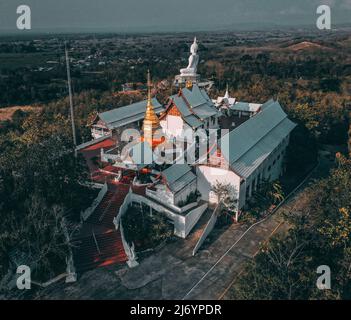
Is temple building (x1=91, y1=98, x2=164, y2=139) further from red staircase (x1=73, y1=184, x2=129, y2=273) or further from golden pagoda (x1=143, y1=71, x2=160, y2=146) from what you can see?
red staircase (x1=73, y1=184, x2=129, y2=273)

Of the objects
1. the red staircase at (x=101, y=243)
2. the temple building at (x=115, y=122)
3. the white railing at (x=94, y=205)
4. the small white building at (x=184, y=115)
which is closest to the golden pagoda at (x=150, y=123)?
the small white building at (x=184, y=115)

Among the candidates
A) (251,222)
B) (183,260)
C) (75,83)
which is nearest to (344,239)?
(251,222)

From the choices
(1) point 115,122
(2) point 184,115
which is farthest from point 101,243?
(1) point 115,122

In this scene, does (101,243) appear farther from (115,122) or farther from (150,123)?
(115,122)

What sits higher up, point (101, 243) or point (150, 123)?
point (150, 123)

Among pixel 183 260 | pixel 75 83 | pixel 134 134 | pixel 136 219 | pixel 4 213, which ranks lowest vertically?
pixel 183 260

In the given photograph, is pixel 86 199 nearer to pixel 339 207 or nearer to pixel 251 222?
pixel 251 222

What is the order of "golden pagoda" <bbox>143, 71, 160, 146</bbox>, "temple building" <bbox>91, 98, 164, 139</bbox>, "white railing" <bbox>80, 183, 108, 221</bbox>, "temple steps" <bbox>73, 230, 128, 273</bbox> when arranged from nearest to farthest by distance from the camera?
"temple steps" <bbox>73, 230, 128, 273</bbox>
"white railing" <bbox>80, 183, 108, 221</bbox>
"golden pagoda" <bbox>143, 71, 160, 146</bbox>
"temple building" <bbox>91, 98, 164, 139</bbox>

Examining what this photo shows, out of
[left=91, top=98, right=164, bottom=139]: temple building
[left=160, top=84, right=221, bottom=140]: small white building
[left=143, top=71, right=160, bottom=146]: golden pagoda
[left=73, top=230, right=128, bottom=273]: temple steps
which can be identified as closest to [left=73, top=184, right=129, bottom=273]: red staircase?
[left=73, top=230, right=128, bottom=273]: temple steps

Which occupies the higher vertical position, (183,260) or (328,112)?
(328,112)
